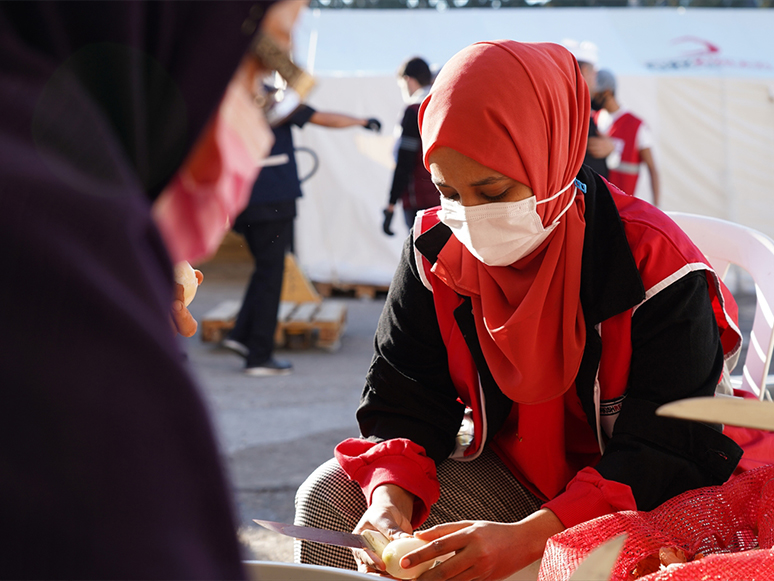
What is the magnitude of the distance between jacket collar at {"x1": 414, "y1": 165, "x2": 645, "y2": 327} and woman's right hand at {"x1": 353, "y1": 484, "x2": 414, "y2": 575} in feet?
1.49

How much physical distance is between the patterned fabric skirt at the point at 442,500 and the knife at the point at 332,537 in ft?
0.47

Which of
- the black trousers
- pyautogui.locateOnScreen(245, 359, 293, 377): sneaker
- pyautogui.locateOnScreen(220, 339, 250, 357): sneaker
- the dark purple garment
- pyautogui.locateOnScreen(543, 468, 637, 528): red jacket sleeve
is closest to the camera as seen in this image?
the dark purple garment

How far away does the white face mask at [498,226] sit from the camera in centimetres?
142

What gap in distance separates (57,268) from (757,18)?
9486 millimetres

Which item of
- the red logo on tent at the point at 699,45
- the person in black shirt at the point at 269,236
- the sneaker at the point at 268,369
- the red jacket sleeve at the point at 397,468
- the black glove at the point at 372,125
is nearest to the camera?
the red jacket sleeve at the point at 397,468

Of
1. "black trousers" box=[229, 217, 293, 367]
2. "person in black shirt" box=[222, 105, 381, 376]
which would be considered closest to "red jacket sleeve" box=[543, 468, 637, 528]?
"person in black shirt" box=[222, 105, 381, 376]

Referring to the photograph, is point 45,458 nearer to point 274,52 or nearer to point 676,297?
point 274,52

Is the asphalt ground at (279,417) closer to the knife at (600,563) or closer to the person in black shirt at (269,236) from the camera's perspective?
the person in black shirt at (269,236)

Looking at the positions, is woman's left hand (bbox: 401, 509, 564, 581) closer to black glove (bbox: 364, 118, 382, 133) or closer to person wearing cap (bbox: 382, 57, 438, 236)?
person wearing cap (bbox: 382, 57, 438, 236)

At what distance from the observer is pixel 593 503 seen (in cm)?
123

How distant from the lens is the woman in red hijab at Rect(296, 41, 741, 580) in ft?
4.19

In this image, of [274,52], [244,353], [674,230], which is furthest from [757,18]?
[274,52]

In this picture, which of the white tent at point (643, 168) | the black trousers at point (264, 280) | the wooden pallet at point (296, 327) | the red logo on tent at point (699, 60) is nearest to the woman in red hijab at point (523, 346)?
the black trousers at point (264, 280)

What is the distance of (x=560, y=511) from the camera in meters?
1.23
